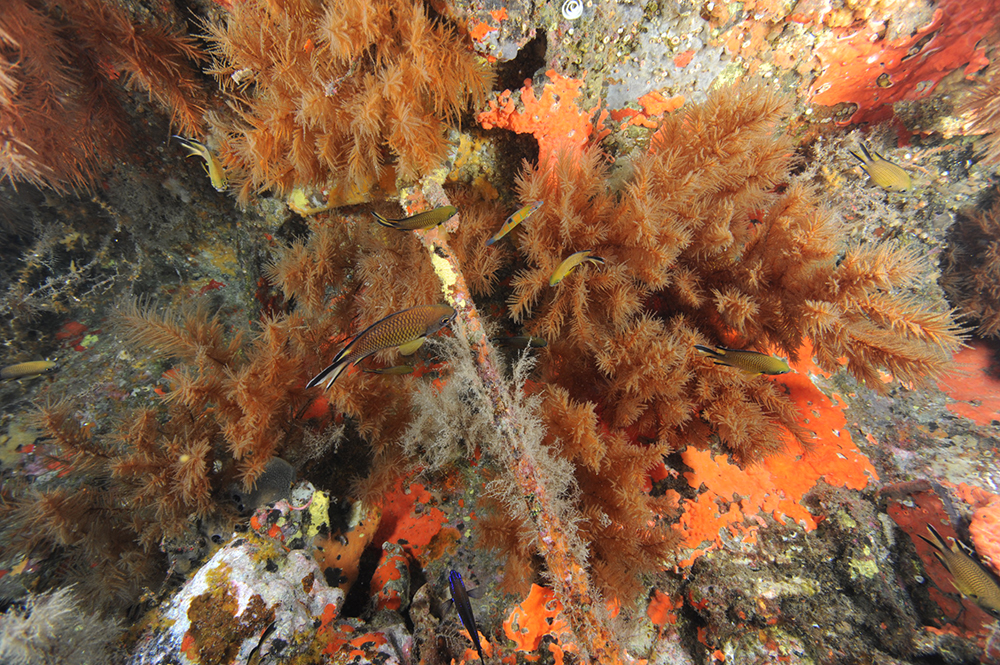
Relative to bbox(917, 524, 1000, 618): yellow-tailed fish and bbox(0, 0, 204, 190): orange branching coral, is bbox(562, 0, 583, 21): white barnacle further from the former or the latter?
bbox(917, 524, 1000, 618): yellow-tailed fish

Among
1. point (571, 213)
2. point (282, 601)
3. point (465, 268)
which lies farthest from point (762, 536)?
point (282, 601)

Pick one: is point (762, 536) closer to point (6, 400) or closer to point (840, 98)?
point (840, 98)

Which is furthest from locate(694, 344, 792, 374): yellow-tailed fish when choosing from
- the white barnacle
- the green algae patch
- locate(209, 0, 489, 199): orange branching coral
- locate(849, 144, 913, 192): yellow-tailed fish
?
the green algae patch

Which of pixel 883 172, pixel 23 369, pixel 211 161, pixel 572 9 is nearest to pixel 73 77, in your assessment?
pixel 211 161

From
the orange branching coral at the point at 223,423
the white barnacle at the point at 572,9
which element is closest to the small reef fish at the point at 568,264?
the orange branching coral at the point at 223,423

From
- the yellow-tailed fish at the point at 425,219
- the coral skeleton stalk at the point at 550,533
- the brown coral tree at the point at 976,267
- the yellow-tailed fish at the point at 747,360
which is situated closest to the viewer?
the coral skeleton stalk at the point at 550,533

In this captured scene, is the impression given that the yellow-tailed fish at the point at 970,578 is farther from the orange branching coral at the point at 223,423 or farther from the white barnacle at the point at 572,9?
the white barnacle at the point at 572,9

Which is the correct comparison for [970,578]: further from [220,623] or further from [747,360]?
[220,623]
